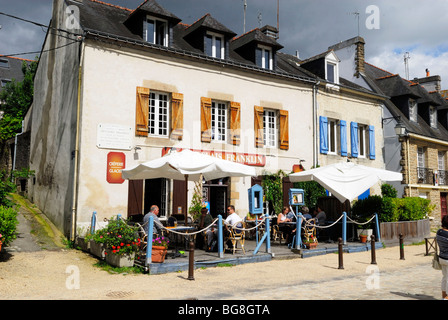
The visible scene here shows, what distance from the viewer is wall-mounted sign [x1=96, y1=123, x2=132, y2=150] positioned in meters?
11.5

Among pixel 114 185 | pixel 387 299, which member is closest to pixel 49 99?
pixel 114 185

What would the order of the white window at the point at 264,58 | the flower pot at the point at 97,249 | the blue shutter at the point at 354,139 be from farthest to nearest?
the blue shutter at the point at 354,139
the white window at the point at 264,58
the flower pot at the point at 97,249

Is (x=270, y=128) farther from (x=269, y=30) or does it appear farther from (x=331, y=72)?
(x=269, y=30)

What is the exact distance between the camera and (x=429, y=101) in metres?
22.9

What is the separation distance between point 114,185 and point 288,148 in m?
6.96

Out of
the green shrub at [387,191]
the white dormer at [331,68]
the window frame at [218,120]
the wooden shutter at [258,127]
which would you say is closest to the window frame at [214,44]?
the window frame at [218,120]

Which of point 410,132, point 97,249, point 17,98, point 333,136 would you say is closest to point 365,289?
point 97,249

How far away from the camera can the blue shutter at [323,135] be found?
16344 millimetres

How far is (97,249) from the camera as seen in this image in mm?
9734

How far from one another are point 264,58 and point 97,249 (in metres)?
9.72

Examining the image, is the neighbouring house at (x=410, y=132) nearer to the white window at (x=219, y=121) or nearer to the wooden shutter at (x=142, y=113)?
the white window at (x=219, y=121)

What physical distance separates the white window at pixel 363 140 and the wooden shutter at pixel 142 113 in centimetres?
1055

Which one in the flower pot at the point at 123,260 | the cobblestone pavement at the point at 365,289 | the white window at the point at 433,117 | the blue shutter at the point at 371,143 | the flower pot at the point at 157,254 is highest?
the white window at the point at 433,117
